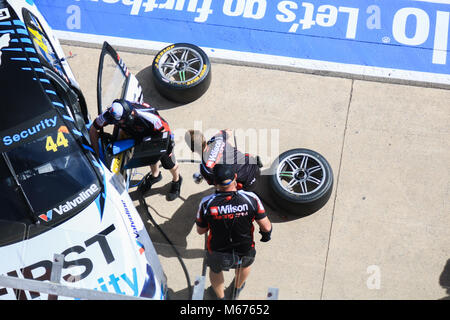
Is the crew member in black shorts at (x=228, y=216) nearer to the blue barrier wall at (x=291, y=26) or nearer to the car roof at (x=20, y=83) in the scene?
the car roof at (x=20, y=83)

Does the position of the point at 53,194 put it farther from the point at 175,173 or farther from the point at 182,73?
the point at 182,73

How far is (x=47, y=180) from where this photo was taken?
497 cm

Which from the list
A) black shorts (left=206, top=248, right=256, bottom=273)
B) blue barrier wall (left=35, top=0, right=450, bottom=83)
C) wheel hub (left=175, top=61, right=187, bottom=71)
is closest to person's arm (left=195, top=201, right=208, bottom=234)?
black shorts (left=206, top=248, right=256, bottom=273)

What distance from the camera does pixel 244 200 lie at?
16.1 feet

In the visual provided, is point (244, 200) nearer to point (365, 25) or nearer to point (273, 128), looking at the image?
point (273, 128)

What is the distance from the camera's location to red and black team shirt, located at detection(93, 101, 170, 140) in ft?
18.9

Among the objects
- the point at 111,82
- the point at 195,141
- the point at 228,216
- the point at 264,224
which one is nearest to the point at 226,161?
the point at 264,224

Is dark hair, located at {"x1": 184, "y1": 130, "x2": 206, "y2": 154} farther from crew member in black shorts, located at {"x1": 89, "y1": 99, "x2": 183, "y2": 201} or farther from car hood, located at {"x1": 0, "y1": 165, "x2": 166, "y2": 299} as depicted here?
car hood, located at {"x1": 0, "y1": 165, "x2": 166, "y2": 299}

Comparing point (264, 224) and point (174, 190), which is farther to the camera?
point (174, 190)

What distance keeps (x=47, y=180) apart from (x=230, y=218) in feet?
6.17

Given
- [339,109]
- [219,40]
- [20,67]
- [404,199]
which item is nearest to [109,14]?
[219,40]

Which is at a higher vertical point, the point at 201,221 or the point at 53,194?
the point at 53,194

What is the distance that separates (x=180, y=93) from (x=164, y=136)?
153 cm

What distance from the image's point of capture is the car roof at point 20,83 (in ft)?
17.1
